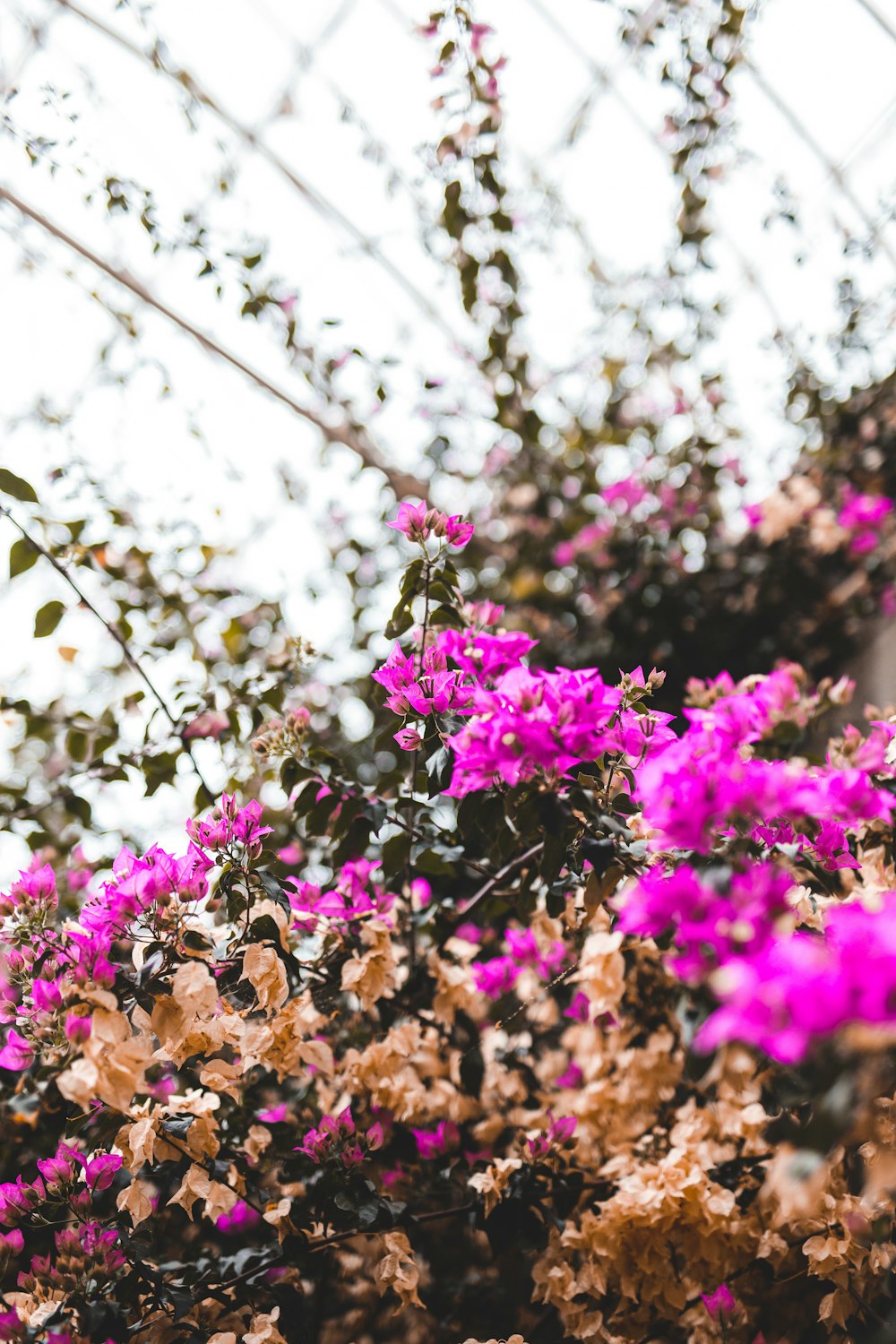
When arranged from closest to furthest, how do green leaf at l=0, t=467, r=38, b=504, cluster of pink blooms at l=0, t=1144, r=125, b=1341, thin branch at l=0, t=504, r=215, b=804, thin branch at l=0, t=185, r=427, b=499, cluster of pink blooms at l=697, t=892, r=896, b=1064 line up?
cluster of pink blooms at l=697, t=892, r=896, b=1064 → cluster of pink blooms at l=0, t=1144, r=125, b=1341 → green leaf at l=0, t=467, r=38, b=504 → thin branch at l=0, t=504, r=215, b=804 → thin branch at l=0, t=185, r=427, b=499

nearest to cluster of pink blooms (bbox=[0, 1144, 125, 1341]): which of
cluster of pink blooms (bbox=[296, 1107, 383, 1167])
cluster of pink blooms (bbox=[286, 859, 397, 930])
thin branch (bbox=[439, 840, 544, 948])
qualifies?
cluster of pink blooms (bbox=[296, 1107, 383, 1167])

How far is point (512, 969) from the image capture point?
1470mm

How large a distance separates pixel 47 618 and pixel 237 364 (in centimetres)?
161

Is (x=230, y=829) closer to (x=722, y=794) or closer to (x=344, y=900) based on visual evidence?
(x=344, y=900)

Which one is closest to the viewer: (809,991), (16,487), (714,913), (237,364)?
(809,991)

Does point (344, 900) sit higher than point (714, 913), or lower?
higher

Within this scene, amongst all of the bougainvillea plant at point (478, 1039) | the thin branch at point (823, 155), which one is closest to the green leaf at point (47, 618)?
the bougainvillea plant at point (478, 1039)

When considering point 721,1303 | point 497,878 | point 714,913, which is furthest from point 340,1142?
point 714,913

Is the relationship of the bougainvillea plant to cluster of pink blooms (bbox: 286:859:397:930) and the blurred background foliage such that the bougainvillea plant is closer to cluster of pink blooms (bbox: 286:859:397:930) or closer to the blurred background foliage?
cluster of pink blooms (bbox: 286:859:397:930)

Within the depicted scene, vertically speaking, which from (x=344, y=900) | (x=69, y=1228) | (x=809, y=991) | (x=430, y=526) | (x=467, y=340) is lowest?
(x=809, y=991)

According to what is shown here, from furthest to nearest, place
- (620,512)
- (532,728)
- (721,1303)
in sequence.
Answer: (620,512), (721,1303), (532,728)

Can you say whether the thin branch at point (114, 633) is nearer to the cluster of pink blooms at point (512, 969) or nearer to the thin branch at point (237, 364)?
the cluster of pink blooms at point (512, 969)

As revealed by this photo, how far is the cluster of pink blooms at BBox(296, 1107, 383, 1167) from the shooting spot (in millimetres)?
1099

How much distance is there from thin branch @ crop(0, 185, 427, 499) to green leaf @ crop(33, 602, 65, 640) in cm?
142
